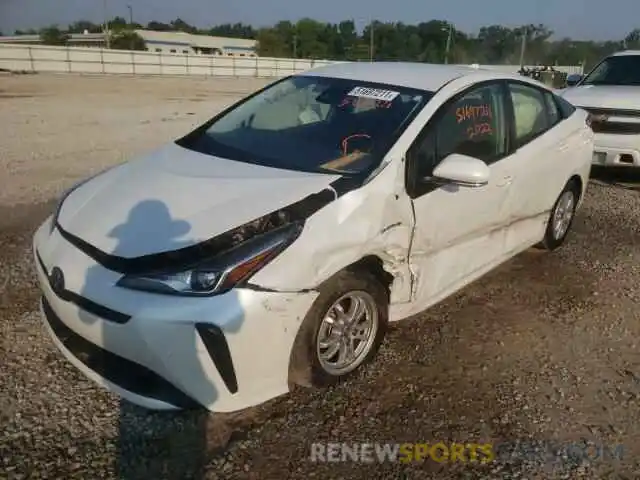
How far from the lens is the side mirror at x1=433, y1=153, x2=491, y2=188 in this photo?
3105 millimetres

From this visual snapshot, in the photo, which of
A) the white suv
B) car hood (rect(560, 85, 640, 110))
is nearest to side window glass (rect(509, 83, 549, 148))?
the white suv

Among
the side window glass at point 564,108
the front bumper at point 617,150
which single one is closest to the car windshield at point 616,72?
the front bumper at point 617,150

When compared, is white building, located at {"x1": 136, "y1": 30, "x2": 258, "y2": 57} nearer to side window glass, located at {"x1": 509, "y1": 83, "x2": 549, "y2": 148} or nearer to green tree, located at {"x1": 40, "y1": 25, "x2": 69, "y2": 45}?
green tree, located at {"x1": 40, "y1": 25, "x2": 69, "y2": 45}

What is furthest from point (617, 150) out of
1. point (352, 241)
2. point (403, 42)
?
point (403, 42)

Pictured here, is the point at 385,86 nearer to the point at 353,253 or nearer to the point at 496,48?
the point at 353,253

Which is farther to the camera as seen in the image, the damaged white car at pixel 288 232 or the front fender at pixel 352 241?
the front fender at pixel 352 241

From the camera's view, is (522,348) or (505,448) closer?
(505,448)

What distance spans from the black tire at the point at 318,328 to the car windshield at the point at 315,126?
59 cm

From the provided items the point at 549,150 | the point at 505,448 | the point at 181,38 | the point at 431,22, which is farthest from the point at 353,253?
the point at 181,38

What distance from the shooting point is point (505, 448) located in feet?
8.61

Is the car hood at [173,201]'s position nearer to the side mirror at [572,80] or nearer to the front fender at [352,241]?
the front fender at [352,241]

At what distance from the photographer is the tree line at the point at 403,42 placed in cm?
2919

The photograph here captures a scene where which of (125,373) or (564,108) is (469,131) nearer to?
(564,108)

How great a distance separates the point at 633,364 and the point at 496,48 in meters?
32.9
